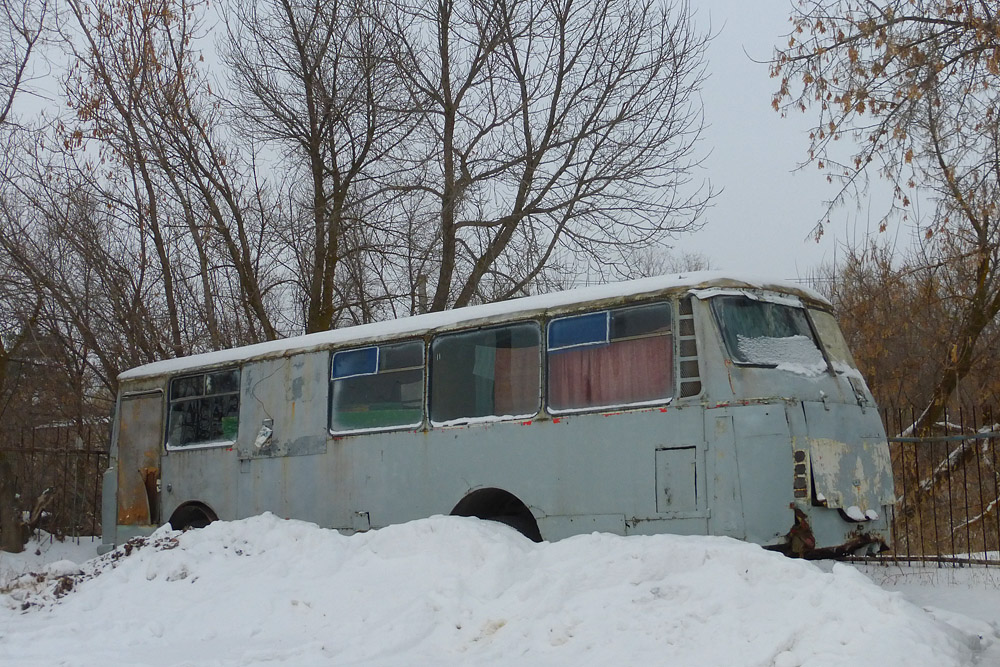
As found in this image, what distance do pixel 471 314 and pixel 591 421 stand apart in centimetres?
185

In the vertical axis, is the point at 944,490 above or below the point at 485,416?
below

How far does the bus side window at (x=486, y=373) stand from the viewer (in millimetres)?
8859

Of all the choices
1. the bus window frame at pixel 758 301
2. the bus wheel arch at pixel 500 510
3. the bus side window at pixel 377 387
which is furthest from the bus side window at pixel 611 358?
the bus side window at pixel 377 387

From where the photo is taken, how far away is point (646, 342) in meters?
8.08

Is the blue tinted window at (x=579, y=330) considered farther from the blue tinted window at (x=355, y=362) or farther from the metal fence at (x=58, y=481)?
the metal fence at (x=58, y=481)

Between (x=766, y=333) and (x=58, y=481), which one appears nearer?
(x=766, y=333)

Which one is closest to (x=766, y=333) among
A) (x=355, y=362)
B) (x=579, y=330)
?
(x=579, y=330)

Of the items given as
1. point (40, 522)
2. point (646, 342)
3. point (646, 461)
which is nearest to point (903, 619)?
point (646, 461)

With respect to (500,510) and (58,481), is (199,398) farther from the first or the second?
(58,481)

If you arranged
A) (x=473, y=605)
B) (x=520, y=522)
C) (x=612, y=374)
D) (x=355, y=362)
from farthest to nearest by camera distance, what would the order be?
(x=355, y=362) → (x=520, y=522) → (x=612, y=374) → (x=473, y=605)

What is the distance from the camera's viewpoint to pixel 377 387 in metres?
10.2

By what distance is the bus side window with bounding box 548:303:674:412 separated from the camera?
314 inches

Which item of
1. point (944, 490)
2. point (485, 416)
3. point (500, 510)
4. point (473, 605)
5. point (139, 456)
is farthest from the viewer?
point (944, 490)

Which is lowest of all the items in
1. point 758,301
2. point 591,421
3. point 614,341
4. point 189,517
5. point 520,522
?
point 189,517
